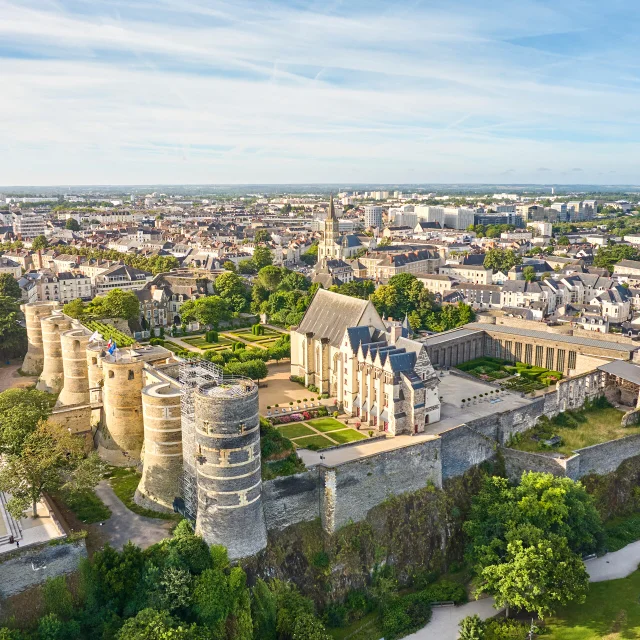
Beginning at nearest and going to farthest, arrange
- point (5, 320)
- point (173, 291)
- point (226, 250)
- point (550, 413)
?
1. point (550, 413)
2. point (5, 320)
3. point (173, 291)
4. point (226, 250)

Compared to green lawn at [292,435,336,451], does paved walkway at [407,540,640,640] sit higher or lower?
lower

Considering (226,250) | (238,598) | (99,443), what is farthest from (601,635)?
(226,250)

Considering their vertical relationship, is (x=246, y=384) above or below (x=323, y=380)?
above

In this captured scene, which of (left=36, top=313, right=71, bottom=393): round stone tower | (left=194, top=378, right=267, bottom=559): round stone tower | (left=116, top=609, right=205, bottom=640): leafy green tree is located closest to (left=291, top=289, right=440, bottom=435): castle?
(left=194, top=378, right=267, bottom=559): round stone tower

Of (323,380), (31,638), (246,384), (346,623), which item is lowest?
(346,623)

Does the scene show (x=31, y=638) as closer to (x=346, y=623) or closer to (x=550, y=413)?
(x=346, y=623)

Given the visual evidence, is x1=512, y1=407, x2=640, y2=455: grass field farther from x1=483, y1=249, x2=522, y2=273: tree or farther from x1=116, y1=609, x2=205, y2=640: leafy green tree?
x1=483, y1=249, x2=522, y2=273: tree
